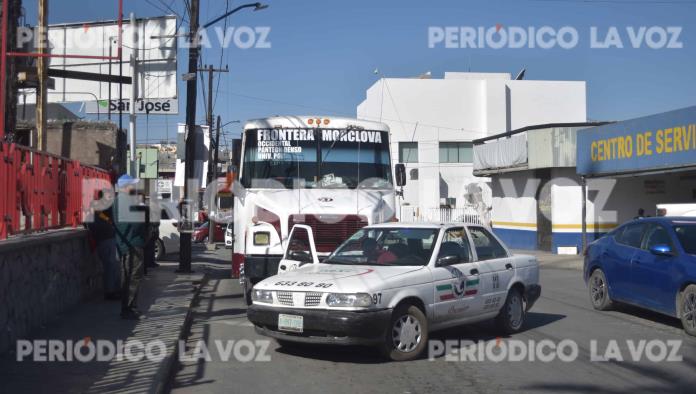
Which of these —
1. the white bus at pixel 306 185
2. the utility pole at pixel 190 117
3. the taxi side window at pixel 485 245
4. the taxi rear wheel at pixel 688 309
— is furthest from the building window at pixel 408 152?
the taxi rear wheel at pixel 688 309

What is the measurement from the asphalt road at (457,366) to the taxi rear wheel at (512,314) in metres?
0.15

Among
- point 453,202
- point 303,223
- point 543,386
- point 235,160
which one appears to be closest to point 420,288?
point 543,386

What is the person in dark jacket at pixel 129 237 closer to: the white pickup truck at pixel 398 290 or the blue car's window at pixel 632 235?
the white pickup truck at pixel 398 290

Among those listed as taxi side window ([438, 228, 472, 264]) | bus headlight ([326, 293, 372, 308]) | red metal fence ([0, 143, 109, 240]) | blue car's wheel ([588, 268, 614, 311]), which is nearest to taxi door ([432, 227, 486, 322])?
taxi side window ([438, 228, 472, 264])

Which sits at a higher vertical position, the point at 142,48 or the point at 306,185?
the point at 142,48

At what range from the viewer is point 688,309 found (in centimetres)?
970

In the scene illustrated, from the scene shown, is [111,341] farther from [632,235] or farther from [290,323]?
[632,235]

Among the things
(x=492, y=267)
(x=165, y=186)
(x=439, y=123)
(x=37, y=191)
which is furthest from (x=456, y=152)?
(x=37, y=191)

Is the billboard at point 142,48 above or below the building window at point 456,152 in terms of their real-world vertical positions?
above

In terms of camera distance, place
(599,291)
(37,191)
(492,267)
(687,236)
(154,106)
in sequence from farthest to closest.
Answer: (154,106)
(599,291)
(687,236)
(37,191)
(492,267)

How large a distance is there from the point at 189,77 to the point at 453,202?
97.4ft

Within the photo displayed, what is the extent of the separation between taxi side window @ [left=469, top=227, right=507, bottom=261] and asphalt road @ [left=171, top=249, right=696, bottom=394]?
3.63 feet

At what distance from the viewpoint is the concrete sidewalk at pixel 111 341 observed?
665 centimetres

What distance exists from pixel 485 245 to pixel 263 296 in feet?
10.7
